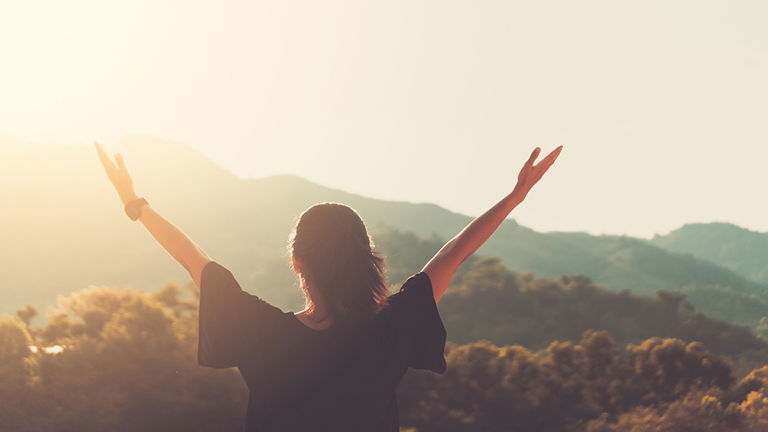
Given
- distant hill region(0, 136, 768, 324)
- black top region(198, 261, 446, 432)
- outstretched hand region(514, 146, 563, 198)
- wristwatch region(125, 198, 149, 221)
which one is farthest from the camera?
distant hill region(0, 136, 768, 324)

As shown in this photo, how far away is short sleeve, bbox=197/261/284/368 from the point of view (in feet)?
6.37

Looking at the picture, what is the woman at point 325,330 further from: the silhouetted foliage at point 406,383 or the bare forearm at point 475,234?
the silhouetted foliage at point 406,383

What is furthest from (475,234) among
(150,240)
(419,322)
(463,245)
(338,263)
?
(150,240)

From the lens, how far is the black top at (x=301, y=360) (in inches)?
75.3

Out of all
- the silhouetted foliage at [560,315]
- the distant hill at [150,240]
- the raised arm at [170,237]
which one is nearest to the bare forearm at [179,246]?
the raised arm at [170,237]

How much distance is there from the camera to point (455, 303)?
48.8 m

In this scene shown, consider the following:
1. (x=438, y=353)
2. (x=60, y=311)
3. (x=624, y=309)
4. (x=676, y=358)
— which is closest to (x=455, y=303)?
(x=624, y=309)

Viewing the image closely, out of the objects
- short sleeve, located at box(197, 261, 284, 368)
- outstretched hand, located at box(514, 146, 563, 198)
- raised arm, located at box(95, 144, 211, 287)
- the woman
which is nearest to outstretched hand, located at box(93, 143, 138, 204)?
raised arm, located at box(95, 144, 211, 287)

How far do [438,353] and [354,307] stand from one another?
0.28m

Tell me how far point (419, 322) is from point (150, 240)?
14162cm

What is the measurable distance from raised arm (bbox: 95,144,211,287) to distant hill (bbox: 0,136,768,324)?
330 ft

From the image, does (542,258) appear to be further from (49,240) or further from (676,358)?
(676,358)

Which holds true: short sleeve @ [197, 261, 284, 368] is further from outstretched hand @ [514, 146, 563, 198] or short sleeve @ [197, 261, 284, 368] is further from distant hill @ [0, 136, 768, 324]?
distant hill @ [0, 136, 768, 324]

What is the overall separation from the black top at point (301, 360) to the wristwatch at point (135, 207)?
0.29 m
